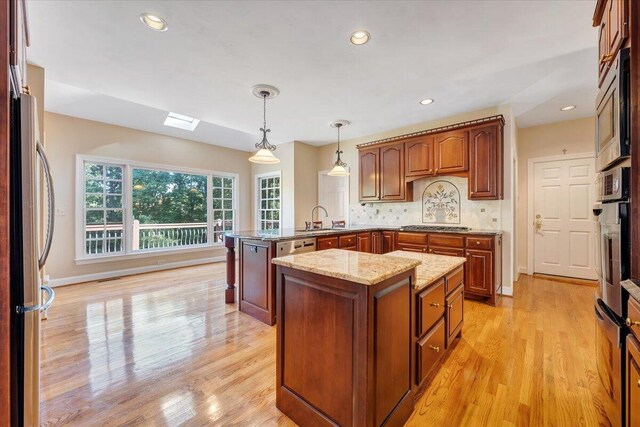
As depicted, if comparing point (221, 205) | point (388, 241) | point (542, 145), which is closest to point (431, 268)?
point (388, 241)

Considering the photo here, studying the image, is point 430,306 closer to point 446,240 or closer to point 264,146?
point 446,240

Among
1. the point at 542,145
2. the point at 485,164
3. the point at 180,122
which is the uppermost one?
the point at 180,122

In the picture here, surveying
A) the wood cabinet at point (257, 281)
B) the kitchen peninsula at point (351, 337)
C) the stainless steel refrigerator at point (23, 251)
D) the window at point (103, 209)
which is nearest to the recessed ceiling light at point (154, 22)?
the stainless steel refrigerator at point (23, 251)

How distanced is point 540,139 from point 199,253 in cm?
691

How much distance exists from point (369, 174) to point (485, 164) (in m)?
1.85

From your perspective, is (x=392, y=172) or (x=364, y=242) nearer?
(x=364, y=242)

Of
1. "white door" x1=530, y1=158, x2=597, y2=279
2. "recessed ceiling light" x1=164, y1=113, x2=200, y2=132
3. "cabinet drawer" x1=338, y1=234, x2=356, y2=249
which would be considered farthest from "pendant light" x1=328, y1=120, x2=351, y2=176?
"white door" x1=530, y1=158, x2=597, y2=279

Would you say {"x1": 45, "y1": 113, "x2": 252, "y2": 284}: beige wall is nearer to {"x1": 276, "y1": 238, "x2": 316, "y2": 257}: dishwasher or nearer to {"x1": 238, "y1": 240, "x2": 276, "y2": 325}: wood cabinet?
{"x1": 238, "y1": 240, "x2": 276, "y2": 325}: wood cabinet

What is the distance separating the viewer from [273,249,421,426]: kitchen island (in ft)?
4.08

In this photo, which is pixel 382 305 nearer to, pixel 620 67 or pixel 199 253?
pixel 620 67

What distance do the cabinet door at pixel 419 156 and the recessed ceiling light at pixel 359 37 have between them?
2283 mm

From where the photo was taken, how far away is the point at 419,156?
4.33 metres

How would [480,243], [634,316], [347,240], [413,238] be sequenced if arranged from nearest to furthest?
[634,316] → [480,243] → [347,240] → [413,238]

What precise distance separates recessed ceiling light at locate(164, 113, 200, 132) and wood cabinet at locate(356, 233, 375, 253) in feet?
12.8
